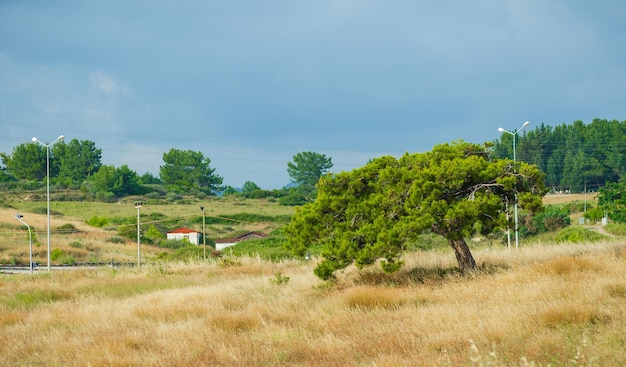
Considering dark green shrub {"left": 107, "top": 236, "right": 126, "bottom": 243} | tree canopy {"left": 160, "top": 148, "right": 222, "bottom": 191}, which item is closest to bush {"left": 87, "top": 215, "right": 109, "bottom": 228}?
dark green shrub {"left": 107, "top": 236, "right": 126, "bottom": 243}

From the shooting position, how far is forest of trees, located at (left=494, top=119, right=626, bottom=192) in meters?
89.7

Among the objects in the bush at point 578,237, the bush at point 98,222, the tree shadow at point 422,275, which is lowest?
the bush at point 578,237

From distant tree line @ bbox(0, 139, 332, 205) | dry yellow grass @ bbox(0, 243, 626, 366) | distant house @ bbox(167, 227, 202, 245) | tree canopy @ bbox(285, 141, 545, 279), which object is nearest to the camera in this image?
dry yellow grass @ bbox(0, 243, 626, 366)

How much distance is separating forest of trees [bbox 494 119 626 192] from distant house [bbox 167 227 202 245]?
51.2 m

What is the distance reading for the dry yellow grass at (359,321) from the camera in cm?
768

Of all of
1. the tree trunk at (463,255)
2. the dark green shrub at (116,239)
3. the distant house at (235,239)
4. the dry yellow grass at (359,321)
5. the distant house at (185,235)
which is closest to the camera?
the dry yellow grass at (359,321)

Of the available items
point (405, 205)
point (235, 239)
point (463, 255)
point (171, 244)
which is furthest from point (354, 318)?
point (171, 244)

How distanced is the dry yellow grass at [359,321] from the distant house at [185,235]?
3826 cm

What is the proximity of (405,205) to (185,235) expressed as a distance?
4425cm

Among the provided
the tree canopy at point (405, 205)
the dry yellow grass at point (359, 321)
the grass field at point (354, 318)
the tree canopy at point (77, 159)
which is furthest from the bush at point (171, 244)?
the tree canopy at point (77, 159)

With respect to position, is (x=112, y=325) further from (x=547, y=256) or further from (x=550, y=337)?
(x=547, y=256)

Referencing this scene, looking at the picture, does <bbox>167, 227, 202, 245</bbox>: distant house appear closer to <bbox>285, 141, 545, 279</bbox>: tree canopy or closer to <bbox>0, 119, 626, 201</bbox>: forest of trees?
<bbox>0, 119, 626, 201</bbox>: forest of trees

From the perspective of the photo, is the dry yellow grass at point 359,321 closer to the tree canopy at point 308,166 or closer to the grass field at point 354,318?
the grass field at point 354,318

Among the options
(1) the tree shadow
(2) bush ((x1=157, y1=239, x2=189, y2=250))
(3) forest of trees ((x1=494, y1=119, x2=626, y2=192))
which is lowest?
(2) bush ((x1=157, y1=239, x2=189, y2=250))
